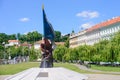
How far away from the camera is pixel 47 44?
4553 centimetres

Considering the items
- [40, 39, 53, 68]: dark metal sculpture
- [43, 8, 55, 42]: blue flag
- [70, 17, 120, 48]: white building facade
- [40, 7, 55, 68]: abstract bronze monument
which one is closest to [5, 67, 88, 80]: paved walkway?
[40, 7, 55, 68]: abstract bronze monument

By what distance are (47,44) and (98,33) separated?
9363cm

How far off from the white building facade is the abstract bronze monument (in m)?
57.3

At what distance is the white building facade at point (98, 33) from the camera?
121 metres

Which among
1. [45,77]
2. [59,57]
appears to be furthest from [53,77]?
[59,57]

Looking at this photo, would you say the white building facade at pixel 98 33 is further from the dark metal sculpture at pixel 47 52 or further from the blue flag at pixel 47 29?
the blue flag at pixel 47 29

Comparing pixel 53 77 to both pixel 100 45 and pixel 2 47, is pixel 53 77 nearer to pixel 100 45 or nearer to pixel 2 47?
pixel 100 45

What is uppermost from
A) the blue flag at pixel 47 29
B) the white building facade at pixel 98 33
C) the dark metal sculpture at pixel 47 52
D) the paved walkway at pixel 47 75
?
the white building facade at pixel 98 33

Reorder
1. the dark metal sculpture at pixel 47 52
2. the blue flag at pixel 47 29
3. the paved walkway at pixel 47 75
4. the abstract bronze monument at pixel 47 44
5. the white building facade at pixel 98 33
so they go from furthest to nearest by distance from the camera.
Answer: the white building facade at pixel 98 33 → the dark metal sculpture at pixel 47 52 → the abstract bronze monument at pixel 47 44 → the blue flag at pixel 47 29 → the paved walkway at pixel 47 75

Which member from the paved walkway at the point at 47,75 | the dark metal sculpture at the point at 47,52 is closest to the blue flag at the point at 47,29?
the dark metal sculpture at the point at 47,52

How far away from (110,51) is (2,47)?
275ft

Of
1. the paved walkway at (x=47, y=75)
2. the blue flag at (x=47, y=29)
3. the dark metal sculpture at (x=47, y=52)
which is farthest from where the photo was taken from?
the dark metal sculpture at (x=47, y=52)

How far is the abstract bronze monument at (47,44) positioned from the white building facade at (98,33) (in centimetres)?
5732

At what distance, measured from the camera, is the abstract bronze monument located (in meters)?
43.7
